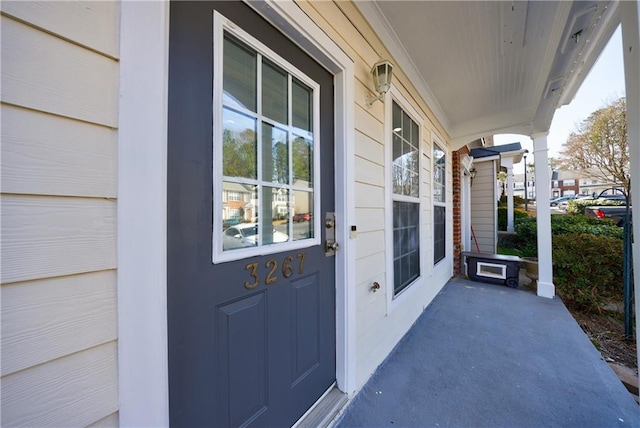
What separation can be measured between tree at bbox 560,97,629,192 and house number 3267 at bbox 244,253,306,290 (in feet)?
27.5

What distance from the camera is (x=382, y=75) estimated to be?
5.62 feet

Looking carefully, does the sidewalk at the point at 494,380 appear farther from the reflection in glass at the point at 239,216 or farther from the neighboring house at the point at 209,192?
the reflection in glass at the point at 239,216

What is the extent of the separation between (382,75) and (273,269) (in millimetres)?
1526

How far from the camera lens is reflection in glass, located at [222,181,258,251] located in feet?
3.22

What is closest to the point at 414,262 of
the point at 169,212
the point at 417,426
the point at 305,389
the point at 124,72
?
the point at 417,426

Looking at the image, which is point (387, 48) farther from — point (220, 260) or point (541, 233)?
point (541, 233)

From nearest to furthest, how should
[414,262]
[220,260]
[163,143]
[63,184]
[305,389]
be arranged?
[63,184] < [163,143] < [220,260] < [305,389] < [414,262]

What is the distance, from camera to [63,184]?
0.57 m

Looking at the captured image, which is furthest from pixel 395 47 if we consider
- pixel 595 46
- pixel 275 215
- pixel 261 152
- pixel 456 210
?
pixel 456 210

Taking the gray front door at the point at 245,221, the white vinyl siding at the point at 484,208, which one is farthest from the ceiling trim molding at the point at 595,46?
the white vinyl siding at the point at 484,208

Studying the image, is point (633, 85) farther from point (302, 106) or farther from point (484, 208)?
point (484, 208)

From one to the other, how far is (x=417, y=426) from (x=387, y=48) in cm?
275

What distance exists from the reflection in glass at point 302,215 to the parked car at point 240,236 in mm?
260

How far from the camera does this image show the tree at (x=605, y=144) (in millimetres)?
6160
